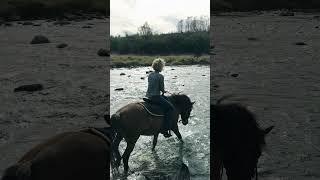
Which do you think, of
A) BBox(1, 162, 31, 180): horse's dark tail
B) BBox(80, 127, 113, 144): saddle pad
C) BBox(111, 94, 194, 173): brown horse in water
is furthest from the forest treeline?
BBox(1, 162, 31, 180): horse's dark tail

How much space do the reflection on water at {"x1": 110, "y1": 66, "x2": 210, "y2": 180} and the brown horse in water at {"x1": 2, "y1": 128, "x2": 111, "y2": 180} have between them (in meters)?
0.30

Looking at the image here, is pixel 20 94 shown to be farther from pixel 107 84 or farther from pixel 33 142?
pixel 107 84

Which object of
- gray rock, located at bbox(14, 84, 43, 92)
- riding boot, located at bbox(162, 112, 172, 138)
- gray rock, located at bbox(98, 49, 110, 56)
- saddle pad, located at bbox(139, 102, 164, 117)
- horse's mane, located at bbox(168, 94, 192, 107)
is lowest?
riding boot, located at bbox(162, 112, 172, 138)

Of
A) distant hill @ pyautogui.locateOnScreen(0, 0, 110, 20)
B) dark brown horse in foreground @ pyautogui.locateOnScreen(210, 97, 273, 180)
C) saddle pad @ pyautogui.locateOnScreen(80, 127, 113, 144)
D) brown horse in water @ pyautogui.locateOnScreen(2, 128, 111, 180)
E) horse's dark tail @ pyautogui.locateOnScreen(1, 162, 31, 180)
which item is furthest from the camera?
distant hill @ pyautogui.locateOnScreen(0, 0, 110, 20)

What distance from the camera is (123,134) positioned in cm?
407

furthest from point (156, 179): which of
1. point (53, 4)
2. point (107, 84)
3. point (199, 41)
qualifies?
point (53, 4)

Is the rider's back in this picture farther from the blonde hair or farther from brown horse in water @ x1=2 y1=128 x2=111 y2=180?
brown horse in water @ x1=2 y1=128 x2=111 y2=180

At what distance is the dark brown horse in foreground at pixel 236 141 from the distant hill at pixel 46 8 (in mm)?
1246

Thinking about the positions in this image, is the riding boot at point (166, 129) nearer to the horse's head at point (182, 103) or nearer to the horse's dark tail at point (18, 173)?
the horse's head at point (182, 103)

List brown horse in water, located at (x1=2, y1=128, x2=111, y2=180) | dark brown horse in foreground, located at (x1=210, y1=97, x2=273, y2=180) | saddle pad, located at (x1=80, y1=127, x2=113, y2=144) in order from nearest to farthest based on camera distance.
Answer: brown horse in water, located at (x1=2, y1=128, x2=111, y2=180)
saddle pad, located at (x1=80, y1=127, x2=113, y2=144)
dark brown horse in foreground, located at (x1=210, y1=97, x2=273, y2=180)

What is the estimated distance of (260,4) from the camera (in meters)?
4.23

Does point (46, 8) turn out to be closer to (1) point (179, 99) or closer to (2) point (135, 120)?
(2) point (135, 120)

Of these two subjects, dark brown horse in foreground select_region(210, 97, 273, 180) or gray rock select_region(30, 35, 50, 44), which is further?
gray rock select_region(30, 35, 50, 44)

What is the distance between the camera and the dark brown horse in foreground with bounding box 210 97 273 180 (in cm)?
400
